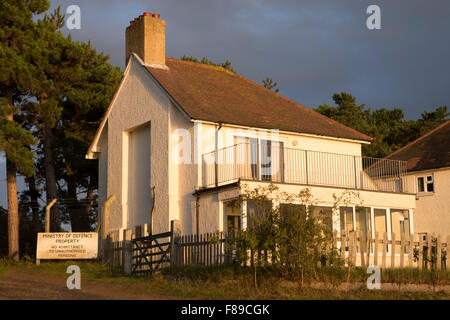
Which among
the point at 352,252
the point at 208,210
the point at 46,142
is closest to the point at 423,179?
the point at 208,210

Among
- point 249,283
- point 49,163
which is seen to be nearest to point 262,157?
point 249,283

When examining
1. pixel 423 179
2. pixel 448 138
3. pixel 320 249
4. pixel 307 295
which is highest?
pixel 448 138

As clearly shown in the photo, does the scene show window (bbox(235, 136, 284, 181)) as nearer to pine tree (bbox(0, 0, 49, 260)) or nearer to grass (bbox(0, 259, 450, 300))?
grass (bbox(0, 259, 450, 300))

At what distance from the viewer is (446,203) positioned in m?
30.1

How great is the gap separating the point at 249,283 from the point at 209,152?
8198 mm

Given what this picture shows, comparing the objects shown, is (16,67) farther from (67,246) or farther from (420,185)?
(420,185)

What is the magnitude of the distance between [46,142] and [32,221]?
6491mm

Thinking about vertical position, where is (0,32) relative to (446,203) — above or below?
above

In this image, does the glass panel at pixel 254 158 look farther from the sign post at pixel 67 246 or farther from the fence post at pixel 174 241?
the sign post at pixel 67 246

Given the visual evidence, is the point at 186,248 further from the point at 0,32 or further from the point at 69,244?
the point at 0,32

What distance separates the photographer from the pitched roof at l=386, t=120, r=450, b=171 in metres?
31.2

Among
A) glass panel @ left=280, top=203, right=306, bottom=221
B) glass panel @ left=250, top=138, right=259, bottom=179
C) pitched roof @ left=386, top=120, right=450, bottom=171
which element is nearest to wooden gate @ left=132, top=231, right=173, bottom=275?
glass panel @ left=250, top=138, right=259, bottom=179

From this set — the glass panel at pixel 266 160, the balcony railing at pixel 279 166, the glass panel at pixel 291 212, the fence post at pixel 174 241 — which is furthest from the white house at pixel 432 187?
the glass panel at pixel 291 212

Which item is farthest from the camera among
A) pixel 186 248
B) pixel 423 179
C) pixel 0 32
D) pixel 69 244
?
pixel 423 179
